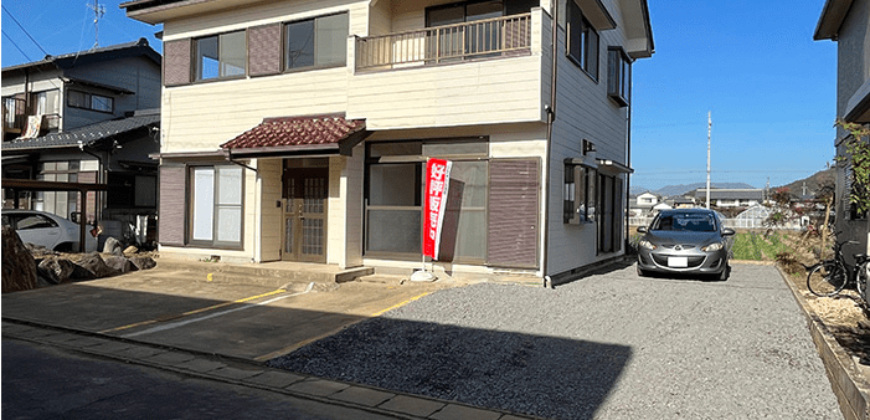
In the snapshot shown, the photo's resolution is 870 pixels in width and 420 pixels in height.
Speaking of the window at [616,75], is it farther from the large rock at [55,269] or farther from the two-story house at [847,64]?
the large rock at [55,269]

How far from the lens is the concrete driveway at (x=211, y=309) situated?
7027 mm

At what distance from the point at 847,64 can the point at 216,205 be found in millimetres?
14481

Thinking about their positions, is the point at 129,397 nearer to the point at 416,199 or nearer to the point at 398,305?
the point at 398,305

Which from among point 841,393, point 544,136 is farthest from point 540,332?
point 544,136

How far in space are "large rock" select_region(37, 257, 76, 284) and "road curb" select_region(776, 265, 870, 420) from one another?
39.4 ft

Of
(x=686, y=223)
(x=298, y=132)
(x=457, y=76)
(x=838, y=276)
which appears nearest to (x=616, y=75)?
(x=686, y=223)

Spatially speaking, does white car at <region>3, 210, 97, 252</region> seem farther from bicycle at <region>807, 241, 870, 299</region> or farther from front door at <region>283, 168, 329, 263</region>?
bicycle at <region>807, 241, 870, 299</region>

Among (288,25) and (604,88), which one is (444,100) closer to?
(288,25)

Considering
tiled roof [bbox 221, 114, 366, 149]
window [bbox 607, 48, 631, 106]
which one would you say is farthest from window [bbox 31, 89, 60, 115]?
window [bbox 607, 48, 631, 106]

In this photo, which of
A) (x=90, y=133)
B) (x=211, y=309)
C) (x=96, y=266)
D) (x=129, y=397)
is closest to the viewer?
(x=129, y=397)

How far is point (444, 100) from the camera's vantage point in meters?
10.1

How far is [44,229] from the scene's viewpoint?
13625 millimetres

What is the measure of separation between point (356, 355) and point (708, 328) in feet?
13.8

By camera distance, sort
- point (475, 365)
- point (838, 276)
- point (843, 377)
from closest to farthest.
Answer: point (843, 377), point (475, 365), point (838, 276)
